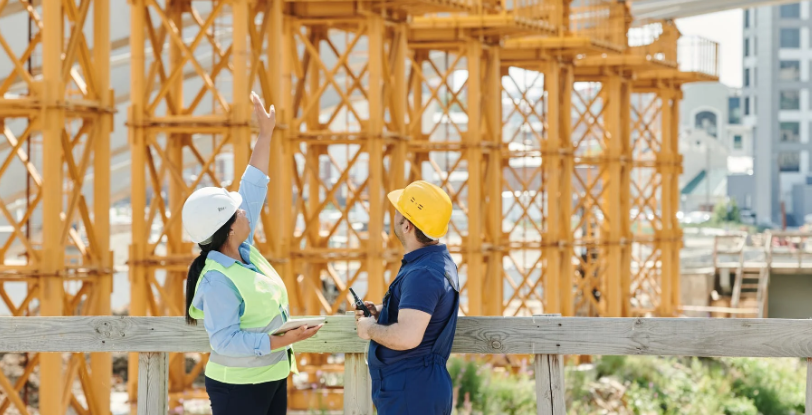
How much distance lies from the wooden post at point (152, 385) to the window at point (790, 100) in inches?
3046

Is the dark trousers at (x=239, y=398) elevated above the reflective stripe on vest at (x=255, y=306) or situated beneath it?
situated beneath

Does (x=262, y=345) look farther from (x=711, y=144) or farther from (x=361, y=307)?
(x=711, y=144)

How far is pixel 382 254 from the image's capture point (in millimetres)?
16562


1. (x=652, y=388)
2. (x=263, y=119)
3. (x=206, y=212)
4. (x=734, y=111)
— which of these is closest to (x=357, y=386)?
(x=206, y=212)

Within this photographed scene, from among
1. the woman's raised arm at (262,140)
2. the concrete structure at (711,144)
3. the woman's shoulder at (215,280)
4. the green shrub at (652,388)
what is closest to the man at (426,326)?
the woman's shoulder at (215,280)

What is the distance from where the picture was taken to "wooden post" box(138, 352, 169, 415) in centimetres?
510

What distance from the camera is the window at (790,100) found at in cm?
7762

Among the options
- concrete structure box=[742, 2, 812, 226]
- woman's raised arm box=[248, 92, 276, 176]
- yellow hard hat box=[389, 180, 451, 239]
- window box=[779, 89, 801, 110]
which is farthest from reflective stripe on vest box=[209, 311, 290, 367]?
window box=[779, 89, 801, 110]

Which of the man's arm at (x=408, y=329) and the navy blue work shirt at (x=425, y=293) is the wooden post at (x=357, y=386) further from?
the man's arm at (x=408, y=329)

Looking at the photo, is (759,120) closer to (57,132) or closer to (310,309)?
(310,309)

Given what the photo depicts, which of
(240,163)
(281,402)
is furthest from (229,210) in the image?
(240,163)

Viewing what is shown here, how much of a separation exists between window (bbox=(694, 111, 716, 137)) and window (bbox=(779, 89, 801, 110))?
736 centimetres

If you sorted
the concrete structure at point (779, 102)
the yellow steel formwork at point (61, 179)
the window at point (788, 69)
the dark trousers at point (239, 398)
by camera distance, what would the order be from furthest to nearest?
the window at point (788, 69)
the concrete structure at point (779, 102)
the yellow steel formwork at point (61, 179)
the dark trousers at point (239, 398)

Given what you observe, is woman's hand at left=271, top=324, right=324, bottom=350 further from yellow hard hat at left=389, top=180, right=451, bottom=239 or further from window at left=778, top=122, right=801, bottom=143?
window at left=778, top=122, right=801, bottom=143
